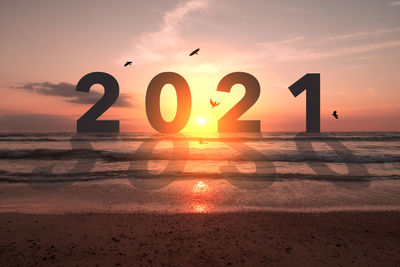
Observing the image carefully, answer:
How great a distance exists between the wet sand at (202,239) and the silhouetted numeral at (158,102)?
1088 centimetres

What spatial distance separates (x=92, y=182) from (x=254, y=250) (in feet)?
20.8

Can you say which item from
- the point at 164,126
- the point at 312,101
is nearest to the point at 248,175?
the point at 164,126

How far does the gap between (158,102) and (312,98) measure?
1494 cm

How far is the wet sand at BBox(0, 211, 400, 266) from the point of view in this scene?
10.6 feet

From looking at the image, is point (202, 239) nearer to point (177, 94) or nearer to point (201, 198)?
point (201, 198)

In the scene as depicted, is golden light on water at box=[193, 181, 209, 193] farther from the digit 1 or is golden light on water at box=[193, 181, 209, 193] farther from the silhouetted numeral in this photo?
the digit 1

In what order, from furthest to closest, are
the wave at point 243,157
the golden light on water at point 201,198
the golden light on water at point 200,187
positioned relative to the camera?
the wave at point 243,157
the golden light on water at point 200,187
the golden light on water at point 201,198

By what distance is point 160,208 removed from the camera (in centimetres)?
533

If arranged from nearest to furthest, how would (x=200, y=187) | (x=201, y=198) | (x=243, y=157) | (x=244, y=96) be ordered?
(x=201, y=198) < (x=200, y=187) < (x=243, y=157) < (x=244, y=96)

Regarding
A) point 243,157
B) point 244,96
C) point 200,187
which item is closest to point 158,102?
point 244,96

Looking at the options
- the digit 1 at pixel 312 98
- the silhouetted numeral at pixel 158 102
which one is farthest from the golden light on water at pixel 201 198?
the digit 1 at pixel 312 98

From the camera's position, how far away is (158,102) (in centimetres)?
1659

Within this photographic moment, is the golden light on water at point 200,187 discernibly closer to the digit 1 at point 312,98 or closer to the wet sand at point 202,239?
the wet sand at point 202,239

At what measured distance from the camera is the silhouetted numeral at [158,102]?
596 inches
